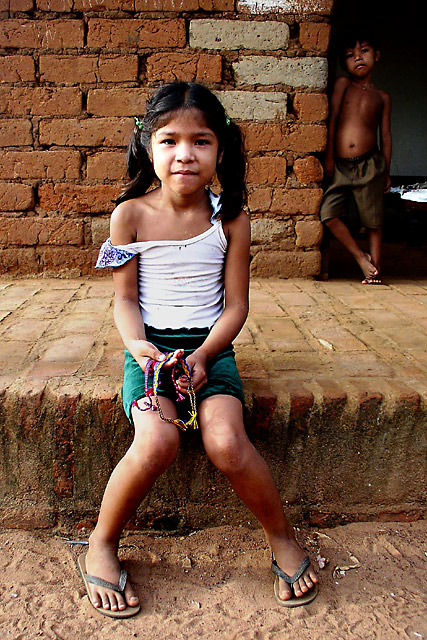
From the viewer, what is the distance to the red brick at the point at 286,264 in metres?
4.45

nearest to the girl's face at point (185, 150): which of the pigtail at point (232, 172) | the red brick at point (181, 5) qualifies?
the pigtail at point (232, 172)

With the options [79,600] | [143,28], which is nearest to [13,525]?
[79,600]

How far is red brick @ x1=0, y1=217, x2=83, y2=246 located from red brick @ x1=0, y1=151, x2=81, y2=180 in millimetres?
312

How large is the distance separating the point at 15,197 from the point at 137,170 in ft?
7.28

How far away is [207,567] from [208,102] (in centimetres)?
163

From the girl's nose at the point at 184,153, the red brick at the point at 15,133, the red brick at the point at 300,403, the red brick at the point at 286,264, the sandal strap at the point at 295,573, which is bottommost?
the sandal strap at the point at 295,573

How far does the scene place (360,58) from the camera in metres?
4.44

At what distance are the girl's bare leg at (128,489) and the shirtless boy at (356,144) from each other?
290 cm

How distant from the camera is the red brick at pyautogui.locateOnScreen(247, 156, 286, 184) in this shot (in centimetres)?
430

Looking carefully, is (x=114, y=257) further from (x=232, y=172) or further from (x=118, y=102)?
(x=118, y=102)

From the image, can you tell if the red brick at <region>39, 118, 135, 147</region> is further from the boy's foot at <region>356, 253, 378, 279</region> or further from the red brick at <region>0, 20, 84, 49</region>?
the boy's foot at <region>356, 253, 378, 279</region>

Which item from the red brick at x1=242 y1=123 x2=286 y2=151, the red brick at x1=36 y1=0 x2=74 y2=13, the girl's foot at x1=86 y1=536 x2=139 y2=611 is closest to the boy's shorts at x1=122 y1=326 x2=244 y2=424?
the girl's foot at x1=86 y1=536 x2=139 y2=611

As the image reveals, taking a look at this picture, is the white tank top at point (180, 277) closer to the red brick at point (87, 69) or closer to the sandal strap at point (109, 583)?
the sandal strap at point (109, 583)

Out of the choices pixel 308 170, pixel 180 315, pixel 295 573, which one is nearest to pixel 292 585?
pixel 295 573
